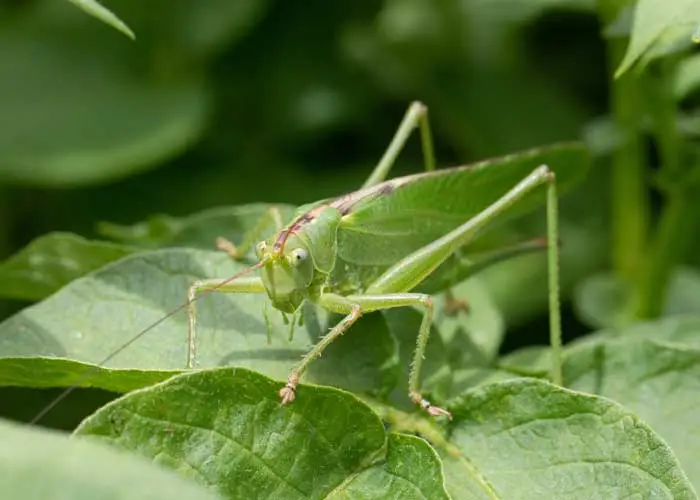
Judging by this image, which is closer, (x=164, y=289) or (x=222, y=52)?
(x=164, y=289)

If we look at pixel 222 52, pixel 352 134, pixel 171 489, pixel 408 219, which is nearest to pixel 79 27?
pixel 222 52

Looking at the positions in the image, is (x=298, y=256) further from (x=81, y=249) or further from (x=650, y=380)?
(x=650, y=380)

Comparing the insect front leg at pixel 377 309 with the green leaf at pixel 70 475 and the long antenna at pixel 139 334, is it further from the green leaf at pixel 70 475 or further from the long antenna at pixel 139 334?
the green leaf at pixel 70 475

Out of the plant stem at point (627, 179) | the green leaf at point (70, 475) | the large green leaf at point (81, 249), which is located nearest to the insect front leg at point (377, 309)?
the large green leaf at point (81, 249)

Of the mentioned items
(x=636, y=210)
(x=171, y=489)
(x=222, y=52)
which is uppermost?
(x=222, y=52)

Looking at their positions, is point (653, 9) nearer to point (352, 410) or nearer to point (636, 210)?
point (352, 410)

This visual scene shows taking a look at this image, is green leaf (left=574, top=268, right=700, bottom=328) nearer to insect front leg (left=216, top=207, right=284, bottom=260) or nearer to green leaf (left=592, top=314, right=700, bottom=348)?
green leaf (left=592, top=314, right=700, bottom=348)
